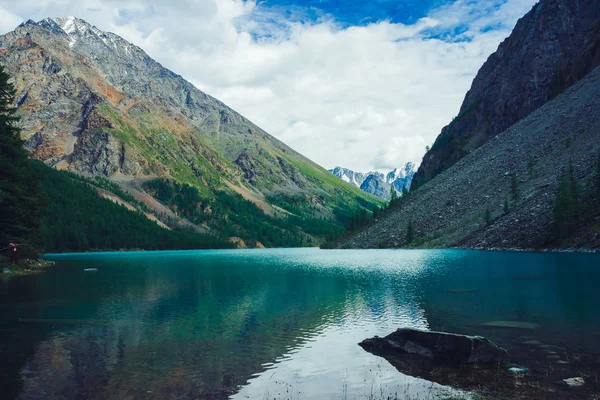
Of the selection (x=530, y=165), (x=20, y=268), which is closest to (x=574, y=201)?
(x=530, y=165)

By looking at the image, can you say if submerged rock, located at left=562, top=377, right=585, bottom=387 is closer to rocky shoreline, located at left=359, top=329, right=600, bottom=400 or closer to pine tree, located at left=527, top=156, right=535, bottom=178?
rocky shoreline, located at left=359, top=329, right=600, bottom=400

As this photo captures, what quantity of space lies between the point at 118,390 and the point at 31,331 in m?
17.0

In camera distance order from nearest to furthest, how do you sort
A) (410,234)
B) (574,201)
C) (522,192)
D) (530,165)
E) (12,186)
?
(12,186) < (574,201) < (522,192) < (530,165) < (410,234)

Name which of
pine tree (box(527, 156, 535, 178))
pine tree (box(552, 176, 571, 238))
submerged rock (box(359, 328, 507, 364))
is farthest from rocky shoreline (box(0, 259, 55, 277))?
pine tree (box(527, 156, 535, 178))

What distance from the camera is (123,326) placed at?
36.0 metres

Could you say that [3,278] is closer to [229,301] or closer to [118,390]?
[229,301]

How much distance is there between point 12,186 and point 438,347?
6971 centimetres

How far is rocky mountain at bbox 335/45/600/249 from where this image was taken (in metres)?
104

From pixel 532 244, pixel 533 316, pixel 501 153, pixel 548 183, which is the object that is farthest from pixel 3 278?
pixel 501 153

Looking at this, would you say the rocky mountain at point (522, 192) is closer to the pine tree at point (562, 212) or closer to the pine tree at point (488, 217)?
the pine tree at point (488, 217)

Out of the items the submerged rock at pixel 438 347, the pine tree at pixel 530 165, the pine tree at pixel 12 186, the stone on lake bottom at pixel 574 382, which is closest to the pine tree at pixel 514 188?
the pine tree at pixel 530 165

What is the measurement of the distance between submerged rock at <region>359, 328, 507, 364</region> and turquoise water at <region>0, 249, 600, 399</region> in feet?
5.61

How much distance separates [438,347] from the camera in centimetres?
2550

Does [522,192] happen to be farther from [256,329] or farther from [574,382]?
[574,382]
